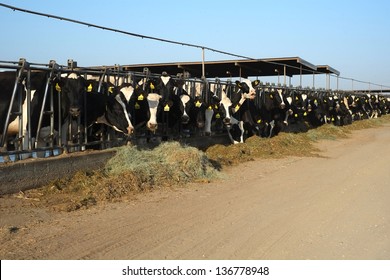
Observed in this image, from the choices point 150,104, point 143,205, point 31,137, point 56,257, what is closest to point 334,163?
point 150,104

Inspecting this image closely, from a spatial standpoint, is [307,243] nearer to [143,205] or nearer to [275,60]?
[143,205]

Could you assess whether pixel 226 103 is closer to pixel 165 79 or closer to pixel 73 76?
pixel 165 79

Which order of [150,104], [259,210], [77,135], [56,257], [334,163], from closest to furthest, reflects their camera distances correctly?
[56,257] → [259,210] → [77,135] → [150,104] → [334,163]

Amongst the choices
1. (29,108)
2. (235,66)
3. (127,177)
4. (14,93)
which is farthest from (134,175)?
(235,66)

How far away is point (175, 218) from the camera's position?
6.42 meters

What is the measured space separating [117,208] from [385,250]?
3.78 metres

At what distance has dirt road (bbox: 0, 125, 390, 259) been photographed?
5.00 metres

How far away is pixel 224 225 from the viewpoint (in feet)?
19.9

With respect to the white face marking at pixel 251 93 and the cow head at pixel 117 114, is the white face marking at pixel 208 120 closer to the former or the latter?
the white face marking at pixel 251 93

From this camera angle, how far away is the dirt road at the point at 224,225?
16.4 ft

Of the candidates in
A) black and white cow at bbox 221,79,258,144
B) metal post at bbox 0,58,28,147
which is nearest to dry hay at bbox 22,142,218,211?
metal post at bbox 0,58,28,147

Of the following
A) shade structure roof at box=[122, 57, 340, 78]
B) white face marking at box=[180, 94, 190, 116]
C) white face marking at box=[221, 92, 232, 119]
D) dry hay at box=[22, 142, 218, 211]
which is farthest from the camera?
shade structure roof at box=[122, 57, 340, 78]

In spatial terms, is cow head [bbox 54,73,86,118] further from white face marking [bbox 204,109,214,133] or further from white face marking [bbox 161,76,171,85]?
white face marking [bbox 204,109,214,133]

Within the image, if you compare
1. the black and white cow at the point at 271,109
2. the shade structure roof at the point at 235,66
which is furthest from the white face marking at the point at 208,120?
the shade structure roof at the point at 235,66
